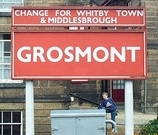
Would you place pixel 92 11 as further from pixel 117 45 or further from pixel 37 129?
pixel 37 129

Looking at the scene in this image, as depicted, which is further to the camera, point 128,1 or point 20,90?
→ point 128,1

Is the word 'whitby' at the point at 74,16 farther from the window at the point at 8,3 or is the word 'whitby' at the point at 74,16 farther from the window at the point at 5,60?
the window at the point at 8,3

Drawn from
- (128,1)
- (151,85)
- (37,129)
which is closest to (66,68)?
(37,129)

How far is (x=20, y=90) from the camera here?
18.9m

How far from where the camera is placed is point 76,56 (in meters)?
9.88

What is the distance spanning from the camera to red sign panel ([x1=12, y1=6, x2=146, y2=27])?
980cm

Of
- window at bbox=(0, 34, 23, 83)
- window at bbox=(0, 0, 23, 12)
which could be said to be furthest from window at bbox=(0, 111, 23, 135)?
window at bbox=(0, 0, 23, 12)

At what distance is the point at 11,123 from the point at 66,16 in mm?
9618

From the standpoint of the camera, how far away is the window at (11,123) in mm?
18719

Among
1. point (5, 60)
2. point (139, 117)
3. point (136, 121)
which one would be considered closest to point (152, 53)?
point (139, 117)

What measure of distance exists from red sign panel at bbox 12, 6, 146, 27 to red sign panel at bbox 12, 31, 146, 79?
0.72 feet

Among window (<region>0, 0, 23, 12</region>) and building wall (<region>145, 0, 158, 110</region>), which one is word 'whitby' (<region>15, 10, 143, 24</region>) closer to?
window (<region>0, 0, 23, 12</region>)

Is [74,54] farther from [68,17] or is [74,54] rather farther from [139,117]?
[139,117]

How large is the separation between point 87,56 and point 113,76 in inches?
23.9
